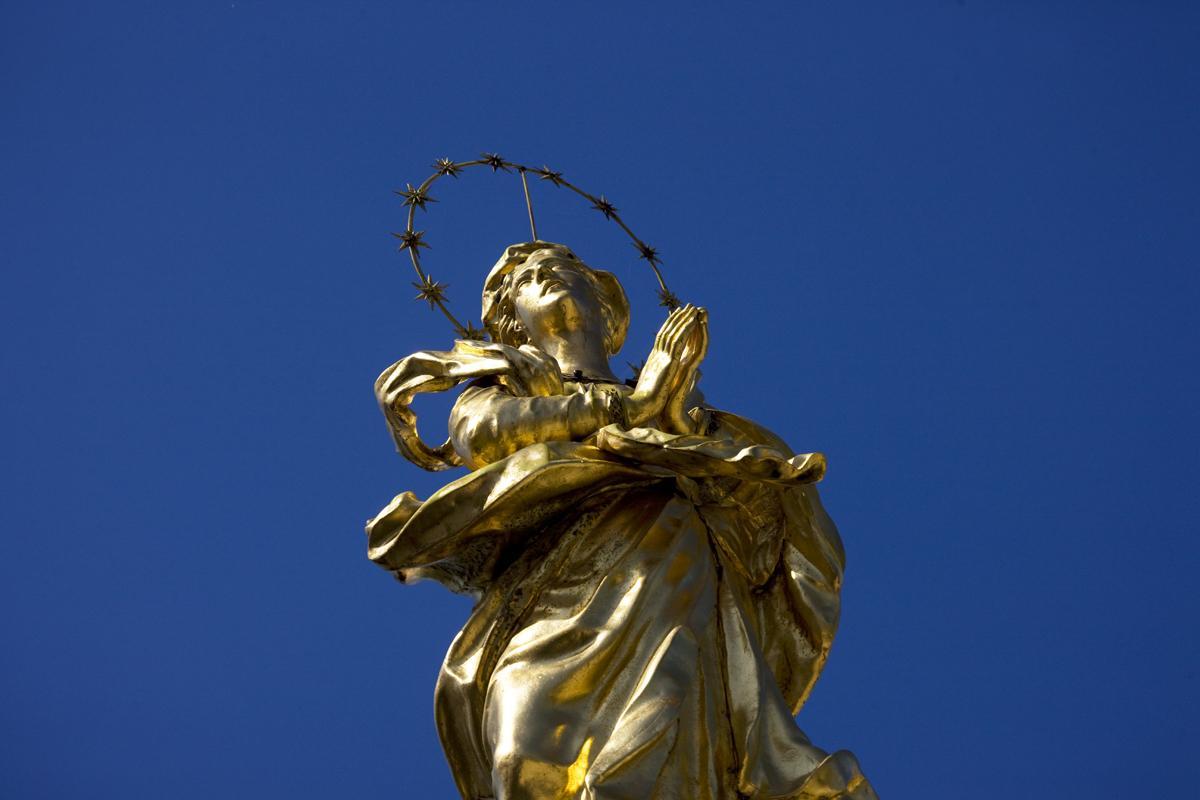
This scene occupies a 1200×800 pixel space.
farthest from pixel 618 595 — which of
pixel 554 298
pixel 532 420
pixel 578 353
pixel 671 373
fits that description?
pixel 554 298

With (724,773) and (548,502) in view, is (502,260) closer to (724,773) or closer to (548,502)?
(548,502)

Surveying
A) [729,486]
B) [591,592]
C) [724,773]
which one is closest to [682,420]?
[729,486]

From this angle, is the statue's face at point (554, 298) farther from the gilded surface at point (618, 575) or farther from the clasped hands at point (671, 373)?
the clasped hands at point (671, 373)

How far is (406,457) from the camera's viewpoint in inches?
260

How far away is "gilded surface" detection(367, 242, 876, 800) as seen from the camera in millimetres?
5645

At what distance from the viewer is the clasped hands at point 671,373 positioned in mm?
6152

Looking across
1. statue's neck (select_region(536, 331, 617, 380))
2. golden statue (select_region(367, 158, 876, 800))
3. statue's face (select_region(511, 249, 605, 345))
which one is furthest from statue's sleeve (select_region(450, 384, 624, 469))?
statue's face (select_region(511, 249, 605, 345))

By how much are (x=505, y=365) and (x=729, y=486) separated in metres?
0.79

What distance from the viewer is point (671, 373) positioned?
6.18m

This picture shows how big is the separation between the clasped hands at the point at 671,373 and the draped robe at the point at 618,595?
0.10m

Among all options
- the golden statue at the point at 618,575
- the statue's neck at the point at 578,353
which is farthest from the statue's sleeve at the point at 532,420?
the statue's neck at the point at 578,353

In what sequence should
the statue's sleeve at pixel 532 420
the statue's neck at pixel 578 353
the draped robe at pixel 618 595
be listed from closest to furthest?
the draped robe at pixel 618 595 → the statue's sleeve at pixel 532 420 → the statue's neck at pixel 578 353

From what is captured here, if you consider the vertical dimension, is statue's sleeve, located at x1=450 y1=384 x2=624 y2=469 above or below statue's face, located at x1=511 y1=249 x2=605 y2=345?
below

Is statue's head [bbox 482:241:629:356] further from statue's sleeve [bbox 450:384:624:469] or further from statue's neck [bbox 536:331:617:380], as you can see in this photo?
statue's sleeve [bbox 450:384:624:469]
